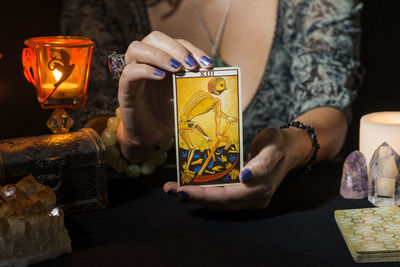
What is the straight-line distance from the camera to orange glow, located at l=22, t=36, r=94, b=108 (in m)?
1.08

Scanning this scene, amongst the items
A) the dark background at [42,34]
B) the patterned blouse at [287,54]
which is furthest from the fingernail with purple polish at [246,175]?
the dark background at [42,34]

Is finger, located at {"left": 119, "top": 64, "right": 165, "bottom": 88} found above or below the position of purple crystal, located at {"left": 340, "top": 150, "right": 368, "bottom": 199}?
above

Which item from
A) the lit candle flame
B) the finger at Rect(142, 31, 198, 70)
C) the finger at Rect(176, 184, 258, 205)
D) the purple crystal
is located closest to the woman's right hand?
the finger at Rect(142, 31, 198, 70)

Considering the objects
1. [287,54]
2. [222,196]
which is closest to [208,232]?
[222,196]

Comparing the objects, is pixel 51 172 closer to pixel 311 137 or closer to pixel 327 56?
pixel 311 137

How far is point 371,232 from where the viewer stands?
923mm

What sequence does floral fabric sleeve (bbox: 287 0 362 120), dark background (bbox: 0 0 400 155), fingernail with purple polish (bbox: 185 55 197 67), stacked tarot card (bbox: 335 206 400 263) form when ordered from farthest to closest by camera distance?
1. dark background (bbox: 0 0 400 155)
2. floral fabric sleeve (bbox: 287 0 362 120)
3. fingernail with purple polish (bbox: 185 55 197 67)
4. stacked tarot card (bbox: 335 206 400 263)

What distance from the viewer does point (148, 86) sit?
1.26 m

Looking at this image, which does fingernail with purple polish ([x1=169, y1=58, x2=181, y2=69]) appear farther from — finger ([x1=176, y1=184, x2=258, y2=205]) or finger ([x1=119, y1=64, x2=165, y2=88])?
finger ([x1=176, y1=184, x2=258, y2=205])

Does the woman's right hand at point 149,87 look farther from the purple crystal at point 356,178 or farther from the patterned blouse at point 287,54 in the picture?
the purple crystal at point 356,178

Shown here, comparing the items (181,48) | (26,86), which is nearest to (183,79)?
(181,48)

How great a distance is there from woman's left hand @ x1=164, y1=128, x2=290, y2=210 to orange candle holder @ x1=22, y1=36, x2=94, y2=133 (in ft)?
1.04

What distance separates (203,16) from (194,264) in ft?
3.93

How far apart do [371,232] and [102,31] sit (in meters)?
1.17
